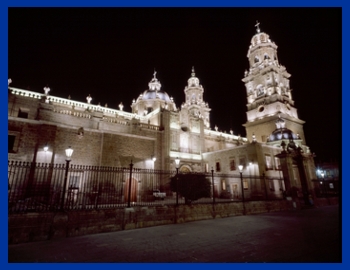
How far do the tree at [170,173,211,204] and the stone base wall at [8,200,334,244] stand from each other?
0.81 meters

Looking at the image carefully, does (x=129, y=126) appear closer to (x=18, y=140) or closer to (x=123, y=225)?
(x=18, y=140)

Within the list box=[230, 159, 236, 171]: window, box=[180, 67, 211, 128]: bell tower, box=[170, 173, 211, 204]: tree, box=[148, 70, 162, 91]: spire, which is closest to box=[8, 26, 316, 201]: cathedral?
A: box=[230, 159, 236, 171]: window

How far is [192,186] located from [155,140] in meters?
14.1

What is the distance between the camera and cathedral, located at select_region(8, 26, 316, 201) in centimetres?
1767

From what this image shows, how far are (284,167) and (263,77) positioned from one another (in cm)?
3350

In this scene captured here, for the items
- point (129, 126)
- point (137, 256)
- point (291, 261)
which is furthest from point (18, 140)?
point (291, 261)

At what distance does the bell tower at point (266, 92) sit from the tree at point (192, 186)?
1297 inches

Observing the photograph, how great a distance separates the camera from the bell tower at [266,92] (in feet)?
135

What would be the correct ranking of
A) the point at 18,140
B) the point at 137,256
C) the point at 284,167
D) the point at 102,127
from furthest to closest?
the point at 102,127
the point at 284,167
the point at 18,140
the point at 137,256

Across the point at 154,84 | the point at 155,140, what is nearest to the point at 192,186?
the point at 155,140

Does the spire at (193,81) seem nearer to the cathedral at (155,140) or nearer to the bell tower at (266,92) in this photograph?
the bell tower at (266,92)

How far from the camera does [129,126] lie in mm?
24406

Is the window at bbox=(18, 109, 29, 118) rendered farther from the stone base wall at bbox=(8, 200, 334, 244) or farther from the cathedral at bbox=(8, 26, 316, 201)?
the stone base wall at bbox=(8, 200, 334, 244)

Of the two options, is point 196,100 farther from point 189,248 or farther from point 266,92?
point 189,248
